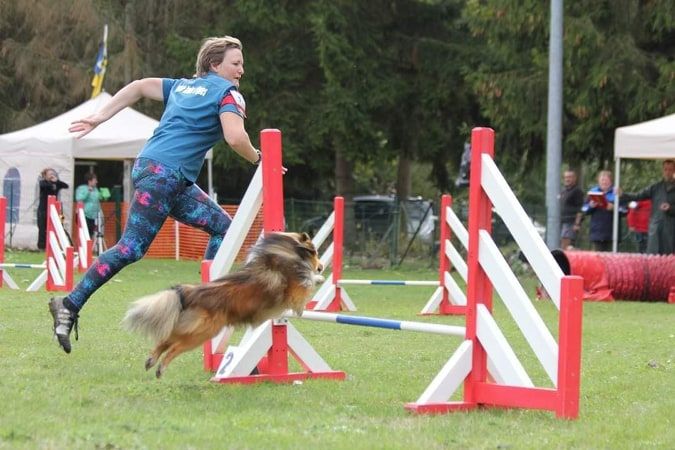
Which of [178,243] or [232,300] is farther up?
[232,300]

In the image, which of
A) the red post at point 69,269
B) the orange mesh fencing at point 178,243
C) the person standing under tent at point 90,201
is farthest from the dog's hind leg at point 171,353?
the orange mesh fencing at point 178,243

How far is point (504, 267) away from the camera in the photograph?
5559 millimetres

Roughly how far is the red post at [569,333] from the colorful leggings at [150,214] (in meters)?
2.27

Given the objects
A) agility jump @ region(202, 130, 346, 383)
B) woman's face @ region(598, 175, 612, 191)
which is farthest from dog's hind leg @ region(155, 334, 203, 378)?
woman's face @ region(598, 175, 612, 191)

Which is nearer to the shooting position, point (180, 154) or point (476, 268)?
point (476, 268)

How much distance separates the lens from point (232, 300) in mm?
5754

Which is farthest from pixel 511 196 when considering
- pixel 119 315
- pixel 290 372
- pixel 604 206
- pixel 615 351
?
pixel 604 206

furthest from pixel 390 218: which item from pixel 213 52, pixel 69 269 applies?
pixel 213 52

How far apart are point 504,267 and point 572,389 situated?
684 millimetres

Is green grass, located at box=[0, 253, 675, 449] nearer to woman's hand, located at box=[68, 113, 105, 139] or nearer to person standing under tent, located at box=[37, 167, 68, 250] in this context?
woman's hand, located at box=[68, 113, 105, 139]

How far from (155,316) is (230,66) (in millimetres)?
1521

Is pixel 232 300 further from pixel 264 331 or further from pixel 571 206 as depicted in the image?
pixel 571 206

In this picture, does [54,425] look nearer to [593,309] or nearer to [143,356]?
[143,356]

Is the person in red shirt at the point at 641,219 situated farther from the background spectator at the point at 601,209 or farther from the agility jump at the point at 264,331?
the agility jump at the point at 264,331
